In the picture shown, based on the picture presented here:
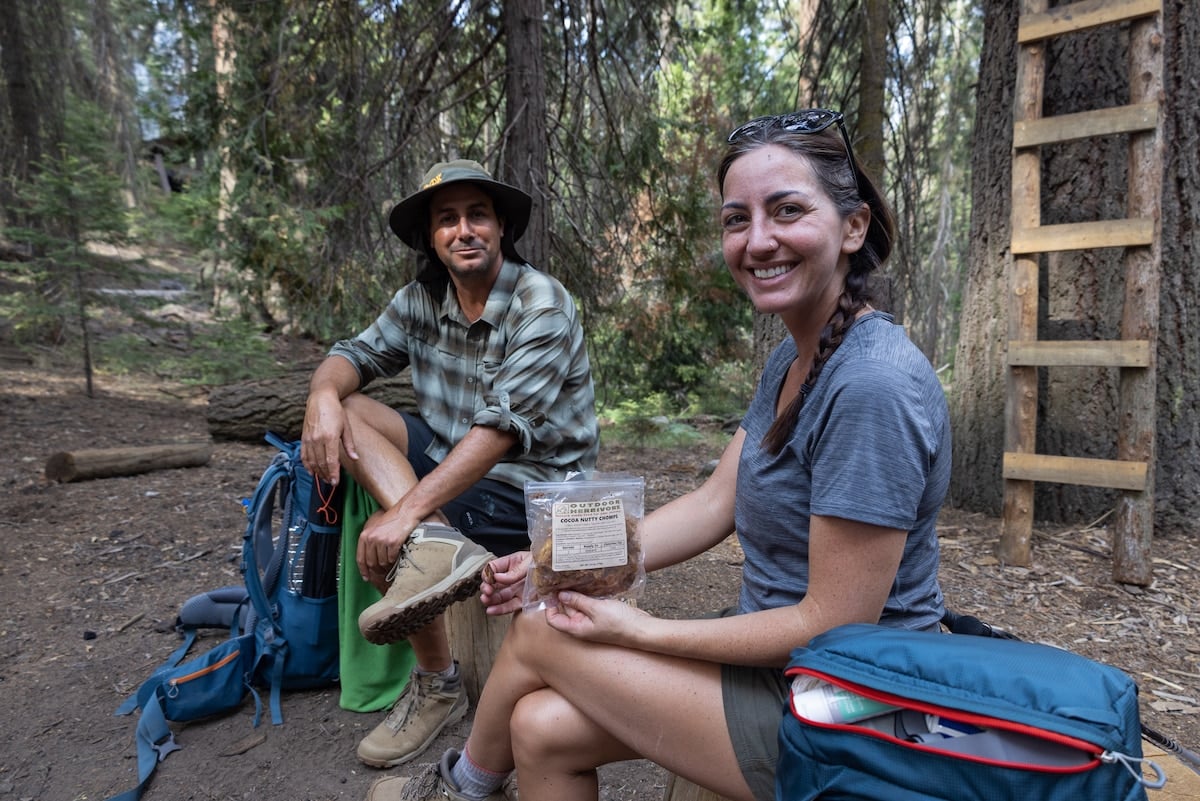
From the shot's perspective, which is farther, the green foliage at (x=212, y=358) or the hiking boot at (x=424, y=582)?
the green foliage at (x=212, y=358)

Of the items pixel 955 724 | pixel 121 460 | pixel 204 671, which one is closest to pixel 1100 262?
pixel 955 724

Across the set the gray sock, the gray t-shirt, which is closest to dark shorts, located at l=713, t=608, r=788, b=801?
the gray t-shirt

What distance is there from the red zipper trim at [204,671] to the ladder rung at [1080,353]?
359 centimetres

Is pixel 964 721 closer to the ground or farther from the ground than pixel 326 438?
closer to the ground

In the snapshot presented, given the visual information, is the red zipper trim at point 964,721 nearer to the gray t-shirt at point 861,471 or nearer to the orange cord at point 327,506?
the gray t-shirt at point 861,471

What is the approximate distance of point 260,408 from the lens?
6.17 m

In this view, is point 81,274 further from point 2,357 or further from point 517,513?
point 517,513

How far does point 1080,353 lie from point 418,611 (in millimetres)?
3168

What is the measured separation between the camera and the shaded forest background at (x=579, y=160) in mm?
3766

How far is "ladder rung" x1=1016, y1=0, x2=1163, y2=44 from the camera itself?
329 centimetres

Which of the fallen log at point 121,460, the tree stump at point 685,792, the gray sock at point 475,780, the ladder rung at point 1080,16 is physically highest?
the ladder rung at point 1080,16

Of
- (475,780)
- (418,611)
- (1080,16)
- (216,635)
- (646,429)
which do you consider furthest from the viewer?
(646,429)

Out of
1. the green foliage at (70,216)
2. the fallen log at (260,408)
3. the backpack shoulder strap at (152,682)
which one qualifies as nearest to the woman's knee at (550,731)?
the backpack shoulder strap at (152,682)

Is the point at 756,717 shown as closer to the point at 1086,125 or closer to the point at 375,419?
the point at 375,419
